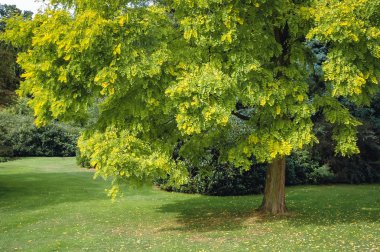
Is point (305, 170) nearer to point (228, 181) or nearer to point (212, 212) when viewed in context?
point (228, 181)

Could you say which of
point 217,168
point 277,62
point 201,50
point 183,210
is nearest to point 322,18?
point 277,62

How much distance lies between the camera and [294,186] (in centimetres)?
2277

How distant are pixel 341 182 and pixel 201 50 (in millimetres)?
14645

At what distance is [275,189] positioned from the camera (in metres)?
13.9

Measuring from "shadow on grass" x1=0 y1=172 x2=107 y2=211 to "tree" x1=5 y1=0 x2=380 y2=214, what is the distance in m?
8.02

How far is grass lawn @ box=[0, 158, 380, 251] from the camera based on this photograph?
35.8ft

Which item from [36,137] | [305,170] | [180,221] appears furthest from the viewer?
[36,137]

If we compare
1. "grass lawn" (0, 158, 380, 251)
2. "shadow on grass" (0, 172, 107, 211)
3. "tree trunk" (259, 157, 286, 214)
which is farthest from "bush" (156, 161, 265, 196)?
"tree trunk" (259, 157, 286, 214)

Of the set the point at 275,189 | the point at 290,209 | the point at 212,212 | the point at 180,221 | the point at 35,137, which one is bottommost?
the point at 180,221

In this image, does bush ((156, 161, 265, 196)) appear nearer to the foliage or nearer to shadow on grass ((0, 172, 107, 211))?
shadow on grass ((0, 172, 107, 211))

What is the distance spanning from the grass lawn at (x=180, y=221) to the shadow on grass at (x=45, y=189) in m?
0.04

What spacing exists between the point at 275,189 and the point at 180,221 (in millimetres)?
3086

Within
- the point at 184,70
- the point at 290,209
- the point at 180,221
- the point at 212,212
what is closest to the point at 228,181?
the point at 212,212

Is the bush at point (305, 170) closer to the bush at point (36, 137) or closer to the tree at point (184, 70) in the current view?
the tree at point (184, 70)
